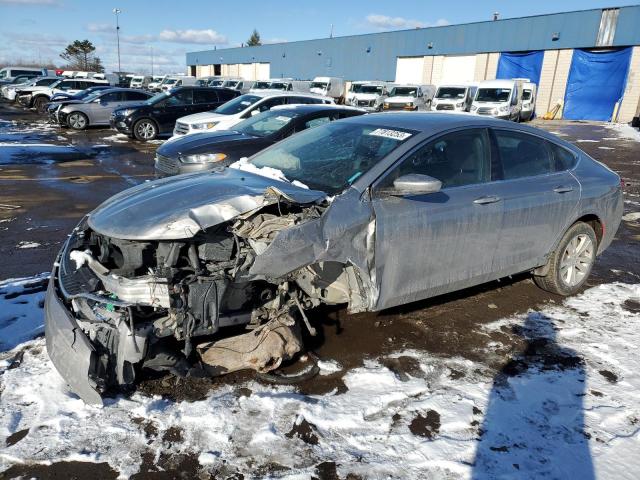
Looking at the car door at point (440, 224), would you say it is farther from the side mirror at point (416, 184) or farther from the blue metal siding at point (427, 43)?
the blue metal siding at point (427, 43)

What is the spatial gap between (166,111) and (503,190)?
15.4 metres

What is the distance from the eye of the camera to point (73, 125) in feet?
64.1

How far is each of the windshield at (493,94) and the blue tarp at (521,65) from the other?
11706mm

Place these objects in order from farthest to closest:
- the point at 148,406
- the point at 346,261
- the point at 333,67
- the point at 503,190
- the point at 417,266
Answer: the point at 333,67 < the point at 503,190 < the point at 417,266 < the point at 346,261 < the point at 148,406

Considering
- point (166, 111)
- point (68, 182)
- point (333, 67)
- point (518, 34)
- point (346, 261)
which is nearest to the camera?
point (346, 261)

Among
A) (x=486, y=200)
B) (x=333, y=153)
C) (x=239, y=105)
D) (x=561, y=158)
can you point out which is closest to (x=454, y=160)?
(x=486, y=200)

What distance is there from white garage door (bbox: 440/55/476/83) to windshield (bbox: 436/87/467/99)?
526 inches

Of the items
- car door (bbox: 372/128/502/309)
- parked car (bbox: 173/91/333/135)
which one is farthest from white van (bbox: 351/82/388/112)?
car door (bbox: 372/128/502/309)

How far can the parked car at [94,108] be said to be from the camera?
19.4m

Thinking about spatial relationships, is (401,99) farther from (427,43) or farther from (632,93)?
(427,43)

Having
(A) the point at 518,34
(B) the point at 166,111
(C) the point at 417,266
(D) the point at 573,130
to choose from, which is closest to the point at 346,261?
(C) the point at 417,266

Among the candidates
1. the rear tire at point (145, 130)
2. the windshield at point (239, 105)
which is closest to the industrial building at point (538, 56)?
the windshield at point (239, 105)

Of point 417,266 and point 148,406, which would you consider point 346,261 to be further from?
point 148,406

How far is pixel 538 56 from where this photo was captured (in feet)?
114
